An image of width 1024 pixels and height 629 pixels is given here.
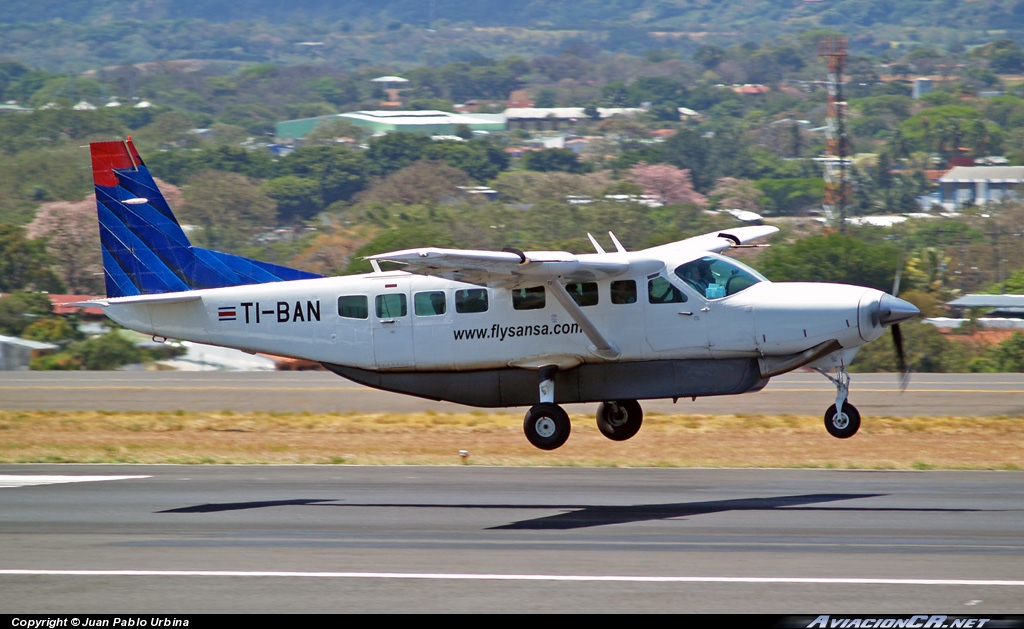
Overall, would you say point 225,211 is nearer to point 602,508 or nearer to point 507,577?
point 602,508

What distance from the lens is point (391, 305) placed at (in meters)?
19.0

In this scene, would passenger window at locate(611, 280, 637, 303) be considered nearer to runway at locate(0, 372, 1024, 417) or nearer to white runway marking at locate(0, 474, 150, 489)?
white runway marking at locate(0, 474, 150, 489)

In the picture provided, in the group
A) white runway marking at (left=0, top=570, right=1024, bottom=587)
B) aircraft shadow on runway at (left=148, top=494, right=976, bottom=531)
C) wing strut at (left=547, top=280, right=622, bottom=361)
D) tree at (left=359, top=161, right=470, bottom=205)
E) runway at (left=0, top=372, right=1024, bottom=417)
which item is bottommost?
runway at (left=0, top=372, right=1024, bottom=417)

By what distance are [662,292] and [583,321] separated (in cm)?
113

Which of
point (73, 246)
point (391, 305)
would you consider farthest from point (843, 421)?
point (73, 246)

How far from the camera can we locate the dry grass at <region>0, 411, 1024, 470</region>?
19156mm

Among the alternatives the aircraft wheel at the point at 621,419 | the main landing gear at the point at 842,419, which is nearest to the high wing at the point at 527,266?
the aircraft wheel at the point at 621,419

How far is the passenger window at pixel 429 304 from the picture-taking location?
1878 cm

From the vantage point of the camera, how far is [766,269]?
53812mm

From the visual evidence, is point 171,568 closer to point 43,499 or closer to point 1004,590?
point 43,499

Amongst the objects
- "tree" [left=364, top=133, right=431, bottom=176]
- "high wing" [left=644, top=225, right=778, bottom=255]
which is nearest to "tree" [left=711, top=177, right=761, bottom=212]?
"tree" [left=364, top=133, right=431, bottom=176]

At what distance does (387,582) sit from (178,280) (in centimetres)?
1110

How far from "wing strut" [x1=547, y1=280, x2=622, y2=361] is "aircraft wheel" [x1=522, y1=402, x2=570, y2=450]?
104 centimetres

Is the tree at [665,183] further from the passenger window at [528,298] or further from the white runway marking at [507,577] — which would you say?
the white runway marking at [507,577]
